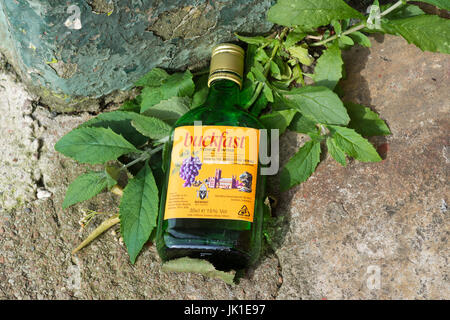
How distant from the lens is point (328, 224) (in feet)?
4.49

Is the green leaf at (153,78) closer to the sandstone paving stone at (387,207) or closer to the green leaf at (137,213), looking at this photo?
the green leaf at (137,213)

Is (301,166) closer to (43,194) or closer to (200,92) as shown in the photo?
(200,92)

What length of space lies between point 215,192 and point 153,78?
0.47m

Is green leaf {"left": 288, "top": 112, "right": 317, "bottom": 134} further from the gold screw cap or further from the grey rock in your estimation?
the grey rock

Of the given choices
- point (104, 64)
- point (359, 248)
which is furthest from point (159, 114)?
point (359, 248)

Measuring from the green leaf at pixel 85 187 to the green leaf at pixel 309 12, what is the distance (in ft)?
2.41

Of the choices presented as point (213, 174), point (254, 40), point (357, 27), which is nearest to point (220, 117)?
point (213, 174)

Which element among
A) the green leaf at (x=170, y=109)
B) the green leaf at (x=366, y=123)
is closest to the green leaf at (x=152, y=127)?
the green leaf at (x=170, y=109)

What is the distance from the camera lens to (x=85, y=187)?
143 centimetres

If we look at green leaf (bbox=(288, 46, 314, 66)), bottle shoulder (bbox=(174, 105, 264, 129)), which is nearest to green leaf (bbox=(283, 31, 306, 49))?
green leaf (bbox=(288, 46, 314, 66))

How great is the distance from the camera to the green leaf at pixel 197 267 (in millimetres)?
1292

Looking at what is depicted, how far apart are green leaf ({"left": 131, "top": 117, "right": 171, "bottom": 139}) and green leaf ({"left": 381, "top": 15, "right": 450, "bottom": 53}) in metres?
0.76

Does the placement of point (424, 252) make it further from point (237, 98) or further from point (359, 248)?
point (237, 98)

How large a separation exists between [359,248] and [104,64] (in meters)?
0.98
